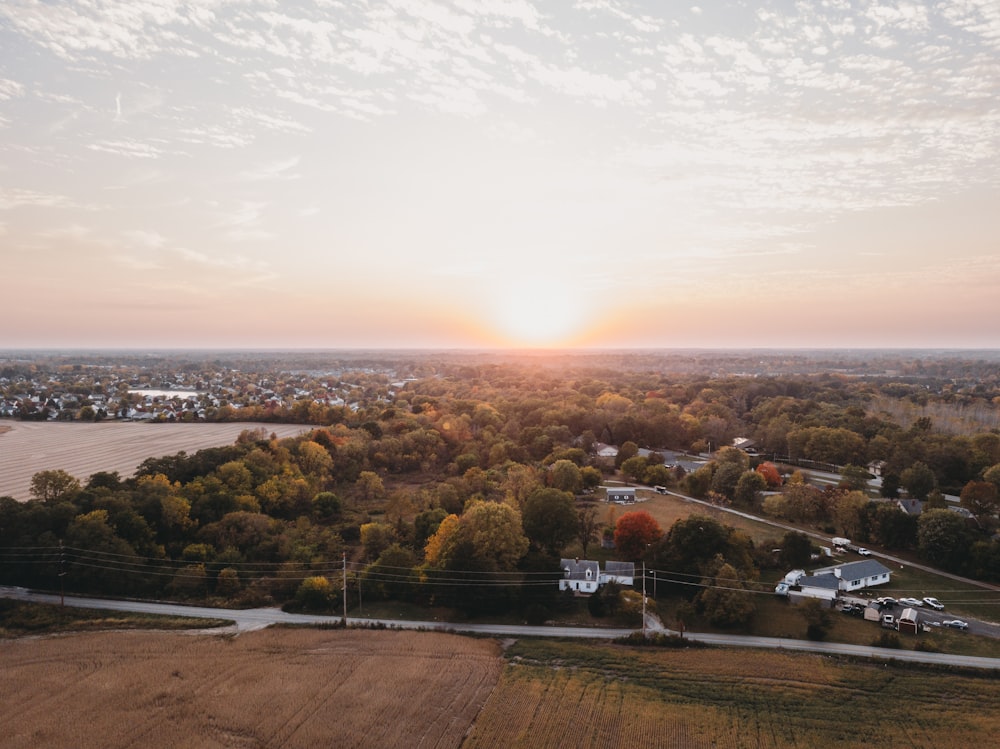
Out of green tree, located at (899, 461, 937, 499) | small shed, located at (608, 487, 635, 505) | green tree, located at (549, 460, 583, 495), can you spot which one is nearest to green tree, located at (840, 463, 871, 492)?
green tree, located at (899, 461, 937, 499)

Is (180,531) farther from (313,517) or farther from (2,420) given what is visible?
(2,420)

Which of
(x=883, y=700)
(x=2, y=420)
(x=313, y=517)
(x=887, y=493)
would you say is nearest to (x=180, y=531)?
(x=313, y=517)

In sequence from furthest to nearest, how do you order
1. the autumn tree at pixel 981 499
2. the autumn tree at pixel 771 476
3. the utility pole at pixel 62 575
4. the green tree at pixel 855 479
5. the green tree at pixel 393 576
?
the autumn tree at pixel 771 476 → the green tree at pixel 855 479 → the autumn tree at pixel 981 499 → the green tree at pixel 393 576 → the utility pole at pixel 62 575

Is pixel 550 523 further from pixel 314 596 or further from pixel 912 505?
pixel 912 505

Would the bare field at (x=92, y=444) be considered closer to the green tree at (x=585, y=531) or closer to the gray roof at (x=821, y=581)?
the green tree at (x=585, y=531)

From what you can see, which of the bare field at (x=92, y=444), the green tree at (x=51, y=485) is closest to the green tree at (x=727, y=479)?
the green tree at (x=51, y=485)

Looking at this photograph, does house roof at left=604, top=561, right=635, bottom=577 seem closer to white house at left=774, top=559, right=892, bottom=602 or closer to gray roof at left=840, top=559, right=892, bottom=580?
white house at left=774, top=559, right=892, bottom=602
